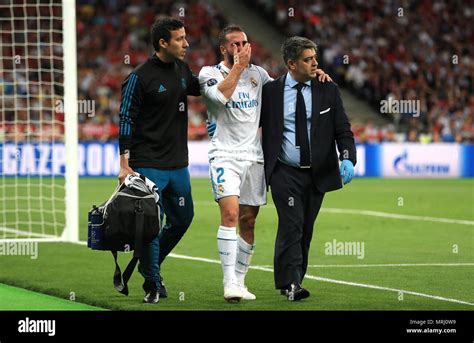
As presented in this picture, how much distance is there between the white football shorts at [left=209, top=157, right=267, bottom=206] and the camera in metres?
9.23

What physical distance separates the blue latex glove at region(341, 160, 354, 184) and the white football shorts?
72 centimetres

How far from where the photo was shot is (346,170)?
364 inches

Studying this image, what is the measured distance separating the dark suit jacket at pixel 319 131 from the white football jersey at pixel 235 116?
0.11m

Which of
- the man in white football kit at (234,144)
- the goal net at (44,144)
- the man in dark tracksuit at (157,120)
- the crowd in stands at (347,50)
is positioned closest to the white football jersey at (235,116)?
the man in white football kit at (234,144)

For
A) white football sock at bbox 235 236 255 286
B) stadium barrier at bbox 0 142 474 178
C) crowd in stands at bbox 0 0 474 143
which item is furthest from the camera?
crowd in stands at bbox 0 0 474 143

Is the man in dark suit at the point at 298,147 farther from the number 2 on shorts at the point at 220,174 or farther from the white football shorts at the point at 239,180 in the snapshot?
the number 2 on shorts at the point at 220,174

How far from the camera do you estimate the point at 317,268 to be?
12.0 metres

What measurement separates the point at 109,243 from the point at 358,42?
1124 inches

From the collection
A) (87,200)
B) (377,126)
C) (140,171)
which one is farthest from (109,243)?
(377,126)

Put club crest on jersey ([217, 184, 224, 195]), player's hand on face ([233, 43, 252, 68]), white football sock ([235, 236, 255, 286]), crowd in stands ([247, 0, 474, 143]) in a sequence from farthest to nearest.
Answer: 1. crowd in stands ([247, 0, 474, 143])
2. white football sock ([235, 236, 255, 286])
3. club crest on jersey ([217, 184, 224, 195])
4. player's hand on face ([233, 43, 252, 68])

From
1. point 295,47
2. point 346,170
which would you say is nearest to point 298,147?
point 346,170

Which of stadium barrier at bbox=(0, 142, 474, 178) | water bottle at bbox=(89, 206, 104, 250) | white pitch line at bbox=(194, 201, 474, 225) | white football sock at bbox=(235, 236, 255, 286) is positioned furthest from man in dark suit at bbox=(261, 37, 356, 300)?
stadium barrier at bbox=(0, 142, 474, 178)

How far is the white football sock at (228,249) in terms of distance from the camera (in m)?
9.24

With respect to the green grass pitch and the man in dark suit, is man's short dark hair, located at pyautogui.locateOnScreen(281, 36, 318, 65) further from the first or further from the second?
the green grass pitch
